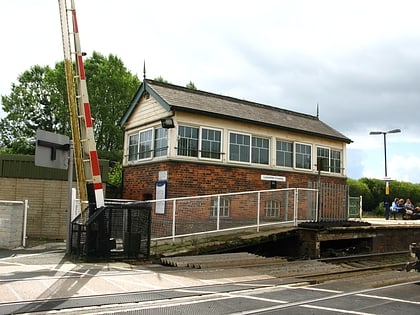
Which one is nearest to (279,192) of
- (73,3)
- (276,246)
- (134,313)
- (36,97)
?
(276,246)

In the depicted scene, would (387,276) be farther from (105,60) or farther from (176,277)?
(105,60)

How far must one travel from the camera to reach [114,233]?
12.0 m

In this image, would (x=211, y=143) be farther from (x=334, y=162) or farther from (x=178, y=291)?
(x=178, y=291)

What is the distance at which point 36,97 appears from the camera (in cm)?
4231

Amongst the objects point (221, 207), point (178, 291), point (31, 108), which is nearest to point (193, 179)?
point (221, 207)

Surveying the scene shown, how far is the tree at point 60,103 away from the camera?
3934 cm

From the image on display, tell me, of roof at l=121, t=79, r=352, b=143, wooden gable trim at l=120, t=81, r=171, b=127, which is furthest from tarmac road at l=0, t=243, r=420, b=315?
roof at l=121, t=79, r=352, b=143

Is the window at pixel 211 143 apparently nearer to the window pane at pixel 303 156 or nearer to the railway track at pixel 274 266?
the window pane at pixel 303 156

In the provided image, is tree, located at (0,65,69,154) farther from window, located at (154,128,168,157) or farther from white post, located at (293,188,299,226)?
white post, located at (293,188,299,226)

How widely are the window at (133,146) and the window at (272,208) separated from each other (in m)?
6.79

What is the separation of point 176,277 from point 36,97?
3635 cm

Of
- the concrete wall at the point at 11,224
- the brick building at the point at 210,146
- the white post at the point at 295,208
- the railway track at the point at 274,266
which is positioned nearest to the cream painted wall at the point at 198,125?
the brick building at the point at 210,146

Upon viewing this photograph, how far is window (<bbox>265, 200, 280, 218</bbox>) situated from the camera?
1530 centimetres

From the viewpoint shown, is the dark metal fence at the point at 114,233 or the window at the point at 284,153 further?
the window at the point at 284,153
